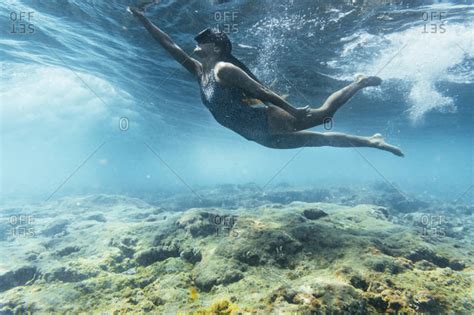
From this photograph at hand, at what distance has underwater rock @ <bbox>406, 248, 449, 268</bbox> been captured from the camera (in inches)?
195

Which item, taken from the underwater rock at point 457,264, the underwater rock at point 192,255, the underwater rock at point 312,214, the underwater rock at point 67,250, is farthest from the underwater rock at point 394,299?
the underwater rock at point 67,250

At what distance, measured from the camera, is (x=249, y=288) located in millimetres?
4023

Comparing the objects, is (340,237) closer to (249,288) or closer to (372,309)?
(372,309)

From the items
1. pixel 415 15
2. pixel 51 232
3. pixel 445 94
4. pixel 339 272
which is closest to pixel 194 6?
pixel 415 15

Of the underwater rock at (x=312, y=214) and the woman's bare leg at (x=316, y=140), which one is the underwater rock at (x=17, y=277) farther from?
the underwater rock at (x=312, y=214)

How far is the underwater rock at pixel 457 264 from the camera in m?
4.93

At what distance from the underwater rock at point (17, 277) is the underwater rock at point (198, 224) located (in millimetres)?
3373

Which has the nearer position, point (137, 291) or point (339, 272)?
point (339, 272)

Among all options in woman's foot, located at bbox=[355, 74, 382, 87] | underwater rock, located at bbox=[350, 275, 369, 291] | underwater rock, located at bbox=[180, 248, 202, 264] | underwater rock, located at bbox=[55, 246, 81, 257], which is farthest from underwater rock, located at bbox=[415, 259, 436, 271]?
underwater rock, located at bbox=[55, 246, 81, 257]

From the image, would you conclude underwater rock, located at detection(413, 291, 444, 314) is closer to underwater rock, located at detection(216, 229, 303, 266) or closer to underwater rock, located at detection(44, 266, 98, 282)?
underwater rock, located at detection(216, 229, 303, 266)

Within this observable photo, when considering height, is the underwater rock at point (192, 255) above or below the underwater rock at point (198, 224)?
below

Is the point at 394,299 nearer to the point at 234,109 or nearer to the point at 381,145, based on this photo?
the point at 381,145

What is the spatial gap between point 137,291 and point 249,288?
6.43ft

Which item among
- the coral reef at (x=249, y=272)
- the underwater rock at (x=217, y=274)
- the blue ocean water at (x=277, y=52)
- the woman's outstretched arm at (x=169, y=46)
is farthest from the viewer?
the blue ocean water at (x=277, y=52)
